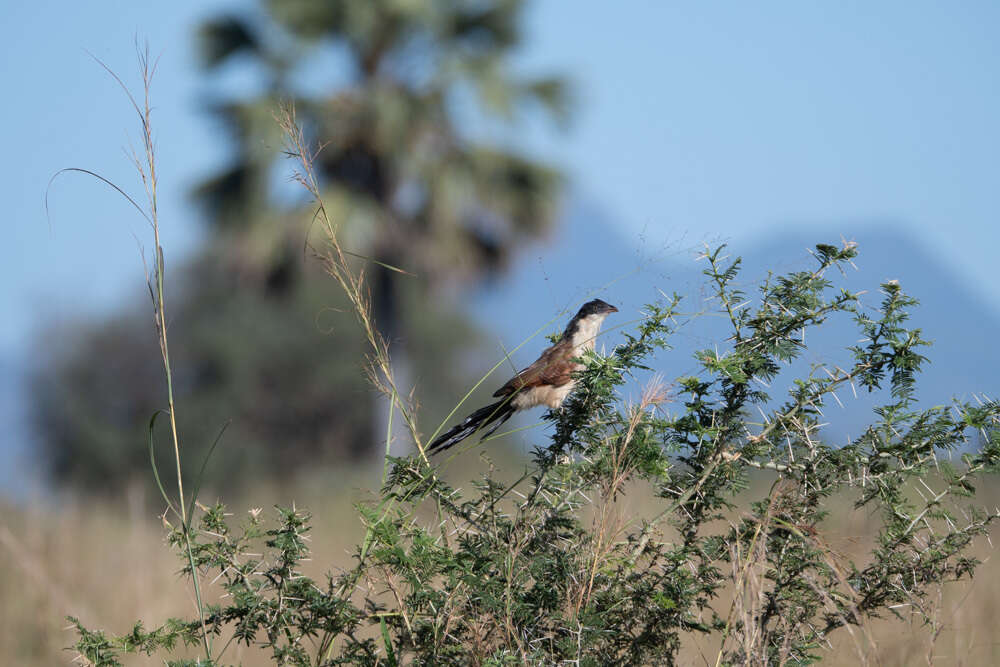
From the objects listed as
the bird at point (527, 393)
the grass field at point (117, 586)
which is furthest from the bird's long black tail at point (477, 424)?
the grass field at point (117, 586)

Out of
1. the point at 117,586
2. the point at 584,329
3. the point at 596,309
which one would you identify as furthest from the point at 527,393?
the point at 117,586

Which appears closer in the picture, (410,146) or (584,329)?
(584,329)

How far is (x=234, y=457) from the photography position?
86.2 ft

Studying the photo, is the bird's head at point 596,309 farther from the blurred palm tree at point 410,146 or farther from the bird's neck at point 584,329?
the blurred palm tree at point 410,146

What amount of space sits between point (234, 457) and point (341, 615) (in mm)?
25190

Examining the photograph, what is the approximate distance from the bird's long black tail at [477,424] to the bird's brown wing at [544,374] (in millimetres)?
60

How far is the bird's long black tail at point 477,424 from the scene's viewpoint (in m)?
2.72

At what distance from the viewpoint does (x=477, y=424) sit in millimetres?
2795

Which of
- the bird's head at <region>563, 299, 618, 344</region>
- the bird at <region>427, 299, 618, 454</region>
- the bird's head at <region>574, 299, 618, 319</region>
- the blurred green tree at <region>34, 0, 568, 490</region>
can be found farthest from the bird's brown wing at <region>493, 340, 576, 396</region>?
the blurred green tree at <region>34, 0, 568, 490</region>

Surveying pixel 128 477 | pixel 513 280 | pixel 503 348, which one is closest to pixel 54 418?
pixel 128 477

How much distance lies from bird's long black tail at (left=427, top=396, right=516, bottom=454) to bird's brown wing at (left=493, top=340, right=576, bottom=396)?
60 millimetres

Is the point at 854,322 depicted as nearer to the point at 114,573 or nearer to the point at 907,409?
the point at 907,409

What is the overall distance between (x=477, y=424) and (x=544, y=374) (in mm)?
239

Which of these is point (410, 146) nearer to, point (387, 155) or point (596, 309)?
point (387, 155)
